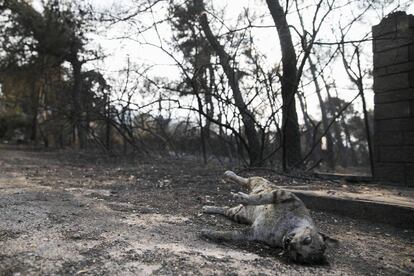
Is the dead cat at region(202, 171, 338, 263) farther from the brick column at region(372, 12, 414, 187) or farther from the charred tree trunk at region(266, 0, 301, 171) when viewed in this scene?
the charred tree trunk at region(266, 0, 301, 171)

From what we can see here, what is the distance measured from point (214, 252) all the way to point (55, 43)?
15139 mm

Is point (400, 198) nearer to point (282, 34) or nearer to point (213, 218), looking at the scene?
point (213, 218)

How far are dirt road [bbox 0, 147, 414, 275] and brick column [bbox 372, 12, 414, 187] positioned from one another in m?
2.47

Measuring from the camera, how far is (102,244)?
333 centimetres

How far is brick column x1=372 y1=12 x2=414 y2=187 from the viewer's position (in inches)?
266

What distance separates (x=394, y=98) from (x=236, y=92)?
126 inches

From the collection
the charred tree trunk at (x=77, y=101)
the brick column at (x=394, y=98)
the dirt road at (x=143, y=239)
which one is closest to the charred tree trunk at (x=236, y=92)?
the brick column at (x=394, y=98)

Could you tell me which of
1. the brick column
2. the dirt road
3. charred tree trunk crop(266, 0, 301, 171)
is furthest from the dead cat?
charred tree trunk crop(266, 0, 301, 171)

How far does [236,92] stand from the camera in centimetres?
906

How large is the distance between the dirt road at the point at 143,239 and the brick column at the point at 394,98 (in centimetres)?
247

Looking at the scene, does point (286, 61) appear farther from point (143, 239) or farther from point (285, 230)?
point (143, 239)

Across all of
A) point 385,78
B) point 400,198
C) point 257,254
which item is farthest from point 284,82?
point 257,254

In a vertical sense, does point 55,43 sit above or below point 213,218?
above

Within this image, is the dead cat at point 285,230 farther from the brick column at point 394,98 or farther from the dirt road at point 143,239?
the brick column at point 394,98
